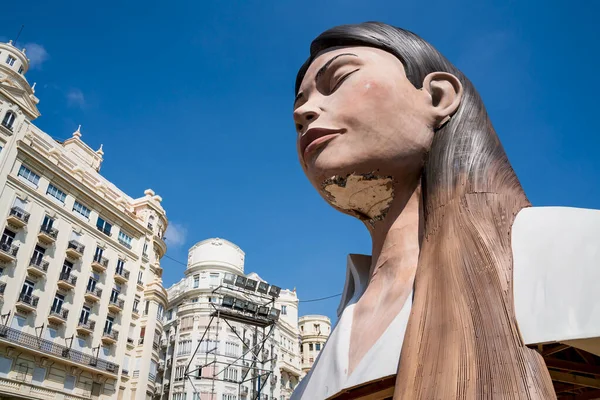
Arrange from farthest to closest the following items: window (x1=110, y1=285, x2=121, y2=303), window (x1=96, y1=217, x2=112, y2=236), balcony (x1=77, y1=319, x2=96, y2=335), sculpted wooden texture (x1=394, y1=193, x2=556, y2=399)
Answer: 1. window (x1=96, y1=217, x2=112, y2=236)
2. window (x1=110, y1=285, x2=121, y2=303)
3. balcony (x1=77, y1=319, x2=96, y2=335)
4. sculpted wooden texture (x1=394, y1=193, x2=556, y2=399)

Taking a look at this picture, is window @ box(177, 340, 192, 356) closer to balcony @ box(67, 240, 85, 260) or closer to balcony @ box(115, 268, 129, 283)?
balcony @ box(115, 268, 129, 283)

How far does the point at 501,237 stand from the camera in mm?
1824

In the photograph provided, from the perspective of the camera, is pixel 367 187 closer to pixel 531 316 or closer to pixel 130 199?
pixel 531 316

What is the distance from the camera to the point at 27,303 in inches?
882

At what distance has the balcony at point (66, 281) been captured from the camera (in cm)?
2422

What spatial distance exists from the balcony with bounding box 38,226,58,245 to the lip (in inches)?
1000

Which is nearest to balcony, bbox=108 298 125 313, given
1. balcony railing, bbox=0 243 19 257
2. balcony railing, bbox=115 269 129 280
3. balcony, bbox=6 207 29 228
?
balcony railing, bbox=115 269 129 280

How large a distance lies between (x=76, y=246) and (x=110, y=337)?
5639 mm

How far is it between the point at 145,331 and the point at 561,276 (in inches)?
1203

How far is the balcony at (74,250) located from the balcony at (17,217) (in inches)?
110

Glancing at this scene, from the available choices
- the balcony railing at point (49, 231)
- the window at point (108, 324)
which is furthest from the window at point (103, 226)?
the window at point (108, 324)

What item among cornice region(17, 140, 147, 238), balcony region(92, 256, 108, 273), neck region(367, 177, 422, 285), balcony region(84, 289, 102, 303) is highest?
cornice region(17, 140, 147, 238)

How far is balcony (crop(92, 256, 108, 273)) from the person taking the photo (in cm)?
2665

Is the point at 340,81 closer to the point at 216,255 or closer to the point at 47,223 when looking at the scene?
the point at 47,223
